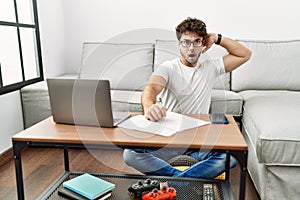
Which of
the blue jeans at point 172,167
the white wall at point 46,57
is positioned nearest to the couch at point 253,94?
the white wall at point 46,57

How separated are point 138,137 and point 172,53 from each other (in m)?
1.75

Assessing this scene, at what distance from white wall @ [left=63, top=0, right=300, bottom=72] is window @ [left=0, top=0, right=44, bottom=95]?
20.0 inches

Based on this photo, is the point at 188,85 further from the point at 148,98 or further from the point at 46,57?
the point at 46,57

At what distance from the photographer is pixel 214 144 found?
106 cm

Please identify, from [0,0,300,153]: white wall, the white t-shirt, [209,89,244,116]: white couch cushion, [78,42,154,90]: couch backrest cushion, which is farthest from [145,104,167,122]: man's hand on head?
[0,0,300,153]: white wall

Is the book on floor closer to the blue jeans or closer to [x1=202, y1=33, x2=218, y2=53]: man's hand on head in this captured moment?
the blue jeans

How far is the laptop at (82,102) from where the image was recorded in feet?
3.80

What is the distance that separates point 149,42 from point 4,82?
Result: 4.80 feet

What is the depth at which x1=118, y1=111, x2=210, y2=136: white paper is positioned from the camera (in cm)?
121

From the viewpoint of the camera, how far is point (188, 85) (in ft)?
5.77

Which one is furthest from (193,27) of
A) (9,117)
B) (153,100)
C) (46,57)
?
(46,57)

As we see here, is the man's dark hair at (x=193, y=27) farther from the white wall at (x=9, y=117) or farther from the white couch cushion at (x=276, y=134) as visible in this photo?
the white wall at (x=9, y=117)

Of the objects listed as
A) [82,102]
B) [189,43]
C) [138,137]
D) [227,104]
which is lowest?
[227,104]

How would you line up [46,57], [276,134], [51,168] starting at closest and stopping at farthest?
[276,134]
[51,168]
[46,57]
